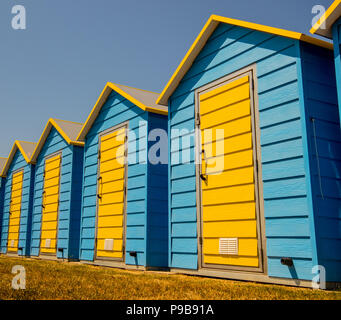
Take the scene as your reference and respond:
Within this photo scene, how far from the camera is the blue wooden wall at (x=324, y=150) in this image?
5648 millimetres

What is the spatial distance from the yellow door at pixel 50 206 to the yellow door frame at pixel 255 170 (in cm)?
771

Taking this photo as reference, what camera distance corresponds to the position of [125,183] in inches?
404

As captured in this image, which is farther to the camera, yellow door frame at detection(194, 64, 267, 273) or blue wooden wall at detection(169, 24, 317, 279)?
yellow door frame at detection(194, 64, 267, 273)

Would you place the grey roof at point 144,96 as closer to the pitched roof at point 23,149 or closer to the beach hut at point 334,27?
the beach hut at point 334,27

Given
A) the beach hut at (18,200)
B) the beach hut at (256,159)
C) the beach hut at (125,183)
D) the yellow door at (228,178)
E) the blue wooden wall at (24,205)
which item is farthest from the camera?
the beach hut at (18,200)

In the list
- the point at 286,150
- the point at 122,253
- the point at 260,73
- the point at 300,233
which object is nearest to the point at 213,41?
the point at 260,73

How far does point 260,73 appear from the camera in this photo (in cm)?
693

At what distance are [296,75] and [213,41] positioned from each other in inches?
97.4

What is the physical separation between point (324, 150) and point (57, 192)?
34.3 feet

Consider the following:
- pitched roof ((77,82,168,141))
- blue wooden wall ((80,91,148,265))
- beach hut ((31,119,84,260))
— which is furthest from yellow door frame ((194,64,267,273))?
beach hut ((31,119,84,260))

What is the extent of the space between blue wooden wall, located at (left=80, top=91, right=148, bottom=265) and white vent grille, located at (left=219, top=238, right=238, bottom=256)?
8.57 feet

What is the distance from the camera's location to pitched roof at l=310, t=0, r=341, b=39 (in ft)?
18.6

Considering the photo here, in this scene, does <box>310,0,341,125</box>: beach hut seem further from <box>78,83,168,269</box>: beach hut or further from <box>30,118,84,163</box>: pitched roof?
<box>30,118,84,163</box>: pitched roof

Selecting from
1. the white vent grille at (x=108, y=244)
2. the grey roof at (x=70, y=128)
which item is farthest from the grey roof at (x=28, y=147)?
the white vent grille at (x=108, y=244)
